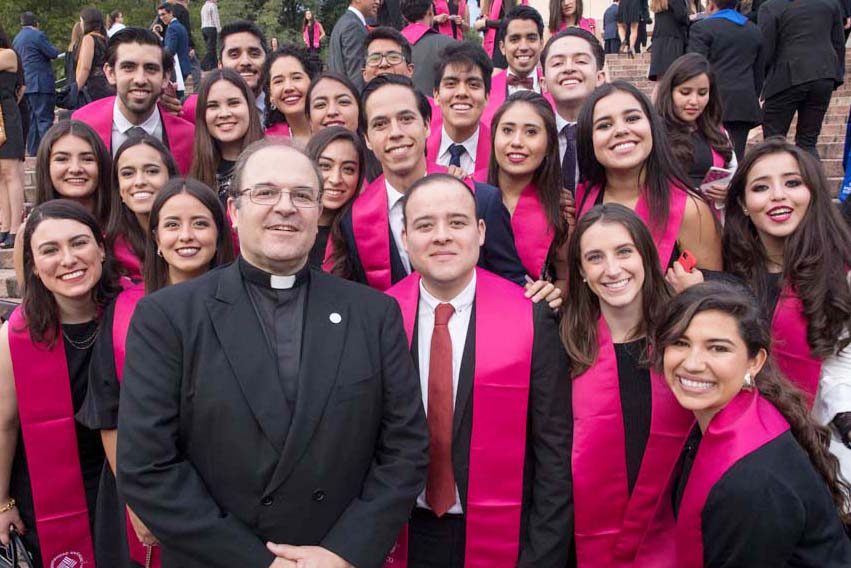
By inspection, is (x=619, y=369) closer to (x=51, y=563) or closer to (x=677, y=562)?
(x=677, y=562)

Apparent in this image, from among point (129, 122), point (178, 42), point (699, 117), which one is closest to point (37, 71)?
point (178, 42)

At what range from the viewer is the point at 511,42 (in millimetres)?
5090

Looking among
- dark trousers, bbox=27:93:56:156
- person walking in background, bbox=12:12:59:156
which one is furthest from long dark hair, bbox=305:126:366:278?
person walking in background, bbox=12:12:59:156

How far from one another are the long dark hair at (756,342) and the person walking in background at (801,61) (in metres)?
4.65

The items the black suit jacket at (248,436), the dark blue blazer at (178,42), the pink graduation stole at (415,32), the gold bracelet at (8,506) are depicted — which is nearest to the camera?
the black suit jacket at (248,436)

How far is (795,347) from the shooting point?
3105mm

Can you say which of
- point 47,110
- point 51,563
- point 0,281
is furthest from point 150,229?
point 47,110

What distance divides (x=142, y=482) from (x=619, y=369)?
5.54 ft

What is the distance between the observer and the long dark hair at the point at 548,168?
11.3 ft

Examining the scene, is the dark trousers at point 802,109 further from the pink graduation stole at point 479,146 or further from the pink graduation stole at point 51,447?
the pink graduation stole at point 51,447

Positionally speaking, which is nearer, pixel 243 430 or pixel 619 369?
pixel 243 430

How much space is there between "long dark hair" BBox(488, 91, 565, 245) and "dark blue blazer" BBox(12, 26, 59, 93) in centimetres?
740

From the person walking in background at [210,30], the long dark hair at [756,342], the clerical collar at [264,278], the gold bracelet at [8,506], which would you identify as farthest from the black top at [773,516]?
the person walking in background at [210,30]

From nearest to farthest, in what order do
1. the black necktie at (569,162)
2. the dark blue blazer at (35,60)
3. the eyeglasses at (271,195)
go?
the eyeglasses at (271,195) → the black necktie at (569,162) → the dark blue blazer at (35,60)
